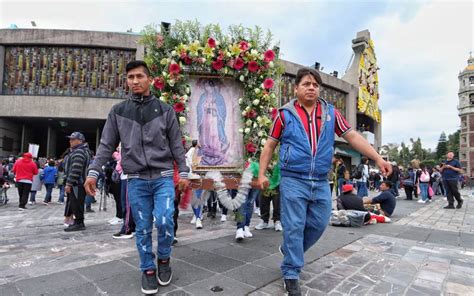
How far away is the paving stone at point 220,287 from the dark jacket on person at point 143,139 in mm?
1119

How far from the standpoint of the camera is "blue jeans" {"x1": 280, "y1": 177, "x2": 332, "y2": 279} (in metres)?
2.85

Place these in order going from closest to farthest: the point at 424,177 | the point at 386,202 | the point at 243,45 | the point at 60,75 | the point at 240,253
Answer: the point at 240,253 → the point at 243,45 → the point at 386,202 → the point at 424,177 → the point at 60,75

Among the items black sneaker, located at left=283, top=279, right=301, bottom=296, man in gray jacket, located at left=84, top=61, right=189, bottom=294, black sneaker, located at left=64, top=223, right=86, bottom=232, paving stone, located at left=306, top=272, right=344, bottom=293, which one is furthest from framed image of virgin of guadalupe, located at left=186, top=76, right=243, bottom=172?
black sneaker, located at left=64, top=223, right=86, bottom=232

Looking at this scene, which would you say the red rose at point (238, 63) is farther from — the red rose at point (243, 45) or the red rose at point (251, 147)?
the red rose at point (251, 147)

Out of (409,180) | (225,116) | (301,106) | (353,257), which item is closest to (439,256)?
(353,257)

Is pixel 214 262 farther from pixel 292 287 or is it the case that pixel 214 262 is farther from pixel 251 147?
pixel 251 147

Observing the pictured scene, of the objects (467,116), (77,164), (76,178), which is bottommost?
(76,178)

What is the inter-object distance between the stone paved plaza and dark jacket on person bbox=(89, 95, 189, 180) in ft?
3.76

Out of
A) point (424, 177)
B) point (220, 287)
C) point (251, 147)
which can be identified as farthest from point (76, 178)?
point (424, 177)

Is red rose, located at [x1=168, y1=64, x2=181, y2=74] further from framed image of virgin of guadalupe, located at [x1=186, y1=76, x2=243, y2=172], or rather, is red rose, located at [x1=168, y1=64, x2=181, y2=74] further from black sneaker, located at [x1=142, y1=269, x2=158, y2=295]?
black sneaker, located at [x1=142, y1=269, x2=158, y2=295]

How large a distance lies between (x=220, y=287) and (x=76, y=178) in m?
4.25

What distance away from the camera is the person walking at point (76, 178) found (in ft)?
19.4

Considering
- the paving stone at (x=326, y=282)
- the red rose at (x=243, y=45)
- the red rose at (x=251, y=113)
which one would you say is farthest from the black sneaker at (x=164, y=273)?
the red rose at (x=243, y=45)

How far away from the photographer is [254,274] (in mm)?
3385
